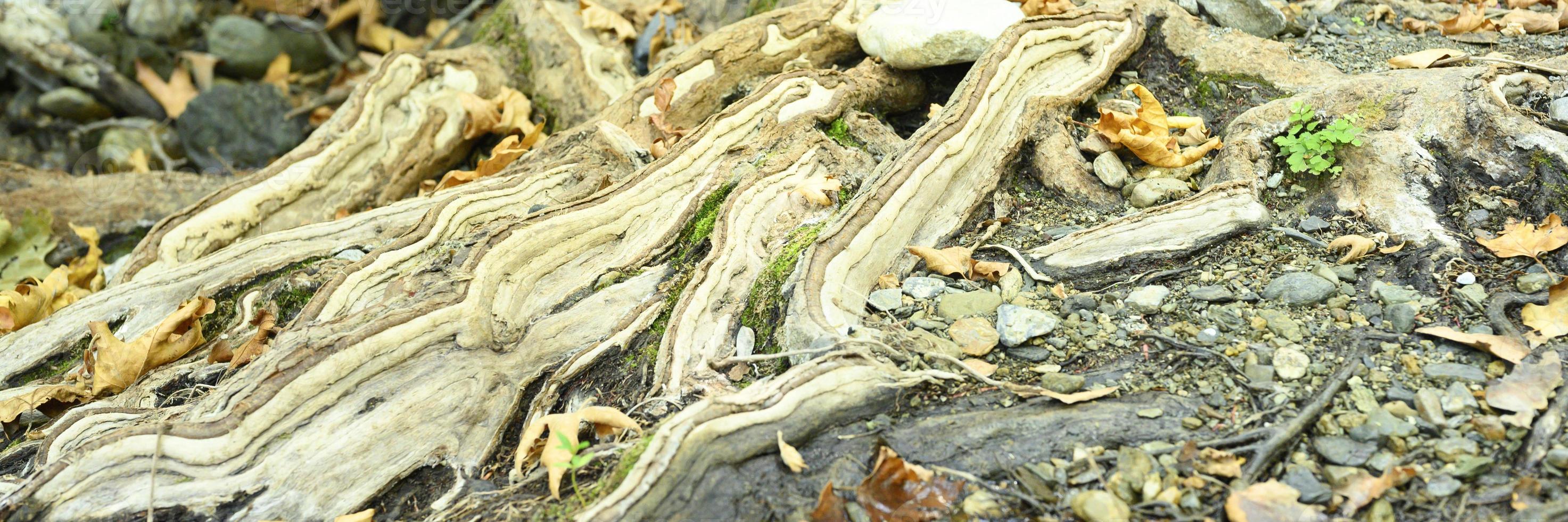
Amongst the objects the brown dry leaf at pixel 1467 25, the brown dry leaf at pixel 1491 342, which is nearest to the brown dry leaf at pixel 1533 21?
the brown dry leaf at pixel 1467 25

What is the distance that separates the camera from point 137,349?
370 cm

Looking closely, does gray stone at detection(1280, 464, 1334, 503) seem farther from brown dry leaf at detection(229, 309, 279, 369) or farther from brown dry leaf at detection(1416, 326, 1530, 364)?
brown dry leaf at detection(229, 309, 279, 369)

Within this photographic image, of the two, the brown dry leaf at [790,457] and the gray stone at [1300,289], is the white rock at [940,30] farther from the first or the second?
the brown dry leaf at [790,457]

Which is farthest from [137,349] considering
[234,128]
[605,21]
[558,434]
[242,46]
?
[242,46]

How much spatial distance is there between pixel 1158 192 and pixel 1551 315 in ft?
4.28

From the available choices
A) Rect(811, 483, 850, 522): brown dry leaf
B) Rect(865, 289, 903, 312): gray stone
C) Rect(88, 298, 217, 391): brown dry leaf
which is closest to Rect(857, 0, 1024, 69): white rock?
Rect(865, 289, 903, 312): gray stone

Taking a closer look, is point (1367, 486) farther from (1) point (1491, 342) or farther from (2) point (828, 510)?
(2) point (828, 510)

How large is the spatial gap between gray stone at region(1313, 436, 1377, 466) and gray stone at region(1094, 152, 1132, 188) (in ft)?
5.17

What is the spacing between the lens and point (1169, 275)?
329 centimetres

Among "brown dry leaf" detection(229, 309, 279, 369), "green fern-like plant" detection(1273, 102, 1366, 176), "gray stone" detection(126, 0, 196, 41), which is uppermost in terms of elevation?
"green fern-like plant" detection(1273, 102, 1366, 176)

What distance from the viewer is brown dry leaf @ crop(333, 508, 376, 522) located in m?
2.83

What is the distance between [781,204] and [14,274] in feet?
15.5

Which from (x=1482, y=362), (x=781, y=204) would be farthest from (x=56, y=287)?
(x=1482, y=362)

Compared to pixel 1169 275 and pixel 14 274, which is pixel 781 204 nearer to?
pixel 1169 275
